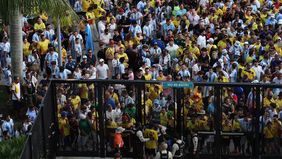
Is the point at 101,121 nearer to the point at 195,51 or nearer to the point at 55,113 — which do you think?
the point at 55,113

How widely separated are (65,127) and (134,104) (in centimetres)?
206

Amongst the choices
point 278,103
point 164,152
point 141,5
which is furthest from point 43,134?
point 141,5

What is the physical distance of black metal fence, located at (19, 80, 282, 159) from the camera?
64.5 feet

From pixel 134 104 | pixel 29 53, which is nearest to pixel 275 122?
pixel 134 104

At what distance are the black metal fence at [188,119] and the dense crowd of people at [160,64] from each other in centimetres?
4

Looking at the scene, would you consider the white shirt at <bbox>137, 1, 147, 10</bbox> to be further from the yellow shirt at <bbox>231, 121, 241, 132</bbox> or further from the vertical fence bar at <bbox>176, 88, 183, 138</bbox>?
the yellow shirt at <bbox>231, 121, 241, 132</bbox>

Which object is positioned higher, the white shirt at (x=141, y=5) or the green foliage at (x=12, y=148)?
the white shirt at (x=141, y=5)

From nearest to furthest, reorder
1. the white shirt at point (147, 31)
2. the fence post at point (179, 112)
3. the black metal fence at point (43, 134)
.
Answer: the black metal fence at point (43, 134) → the fence post at point (179, 112) → the white shirt at point (147, 31)

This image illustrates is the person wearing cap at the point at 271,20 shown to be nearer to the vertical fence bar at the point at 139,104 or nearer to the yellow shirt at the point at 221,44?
the yellow shirt at the point at 221,44

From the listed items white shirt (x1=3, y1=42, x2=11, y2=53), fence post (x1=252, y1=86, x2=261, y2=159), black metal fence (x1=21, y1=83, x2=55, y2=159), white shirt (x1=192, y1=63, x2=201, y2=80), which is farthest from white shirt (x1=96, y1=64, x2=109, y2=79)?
fence post (x1=252, y1=86, x2=261, y2=159)

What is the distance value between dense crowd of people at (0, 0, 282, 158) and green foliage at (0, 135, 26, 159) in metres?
1.81

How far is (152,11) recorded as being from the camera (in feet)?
104

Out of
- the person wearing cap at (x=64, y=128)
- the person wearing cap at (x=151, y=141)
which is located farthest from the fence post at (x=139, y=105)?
the person wearing cap at (x=64, y=128)

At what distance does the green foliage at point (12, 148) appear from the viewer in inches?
700
